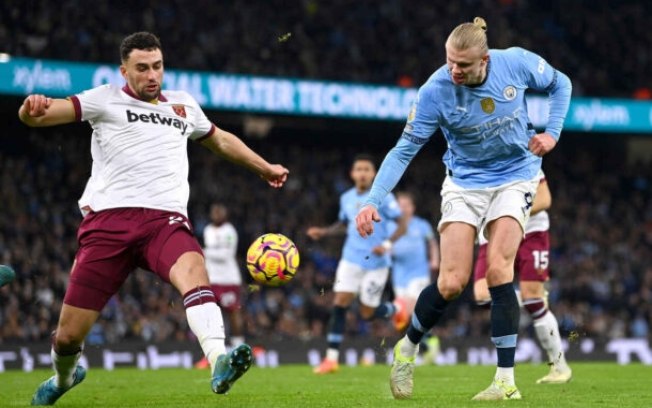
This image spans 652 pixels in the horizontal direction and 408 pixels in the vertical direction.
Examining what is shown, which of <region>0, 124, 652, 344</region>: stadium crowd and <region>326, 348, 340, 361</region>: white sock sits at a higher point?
<region>0, 124, 652, 344</region>: stadium crowd

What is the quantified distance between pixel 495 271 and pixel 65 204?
15.7 m

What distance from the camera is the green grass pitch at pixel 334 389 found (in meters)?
7.71

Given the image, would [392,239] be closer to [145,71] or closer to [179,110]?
[179,110]

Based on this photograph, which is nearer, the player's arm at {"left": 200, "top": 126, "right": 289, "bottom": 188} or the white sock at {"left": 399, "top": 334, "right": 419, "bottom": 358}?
the player's arm at {"left": 200, "top": 126, "right": 289, "bottom": 188}

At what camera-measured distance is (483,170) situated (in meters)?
7.92

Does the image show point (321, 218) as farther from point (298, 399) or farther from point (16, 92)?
point (298, 399)

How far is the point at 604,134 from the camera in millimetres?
27688

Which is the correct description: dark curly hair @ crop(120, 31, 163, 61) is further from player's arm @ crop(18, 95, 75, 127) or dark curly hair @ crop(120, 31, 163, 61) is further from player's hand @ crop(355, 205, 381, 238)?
player's hand @ crop(355, 205, 381, 238)

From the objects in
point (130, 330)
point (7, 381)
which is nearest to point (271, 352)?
point (130, 330)

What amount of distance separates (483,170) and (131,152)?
7.95 feet

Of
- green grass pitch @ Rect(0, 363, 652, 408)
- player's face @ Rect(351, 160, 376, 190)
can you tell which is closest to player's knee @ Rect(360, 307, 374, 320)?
green grass pitch @ Rect(0, 363, 652, 408)

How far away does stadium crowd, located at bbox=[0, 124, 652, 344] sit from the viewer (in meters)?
19.9

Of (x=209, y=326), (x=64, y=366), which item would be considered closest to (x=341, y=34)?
(x=64, y=366)

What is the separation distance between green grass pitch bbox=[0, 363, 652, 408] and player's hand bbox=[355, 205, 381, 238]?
111 cm
